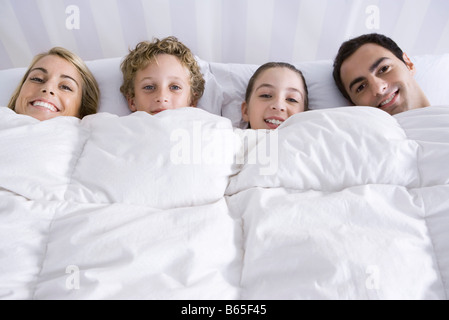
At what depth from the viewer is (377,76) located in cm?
128

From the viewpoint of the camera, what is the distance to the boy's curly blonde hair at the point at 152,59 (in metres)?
1.34

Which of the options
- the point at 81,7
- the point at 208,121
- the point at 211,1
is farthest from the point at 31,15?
the point at 208,121

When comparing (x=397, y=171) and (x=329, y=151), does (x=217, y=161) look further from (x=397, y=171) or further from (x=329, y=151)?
(x=397, y=171)

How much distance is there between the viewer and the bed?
63 cm

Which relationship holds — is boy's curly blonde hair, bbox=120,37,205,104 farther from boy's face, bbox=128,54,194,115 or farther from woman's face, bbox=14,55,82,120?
woman's face, bbox=14,55,82,120

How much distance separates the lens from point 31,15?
66.6 inches

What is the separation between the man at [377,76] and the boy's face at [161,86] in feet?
2.00

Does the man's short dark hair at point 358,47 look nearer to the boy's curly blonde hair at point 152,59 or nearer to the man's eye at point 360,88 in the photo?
the man's eye at point 360,88

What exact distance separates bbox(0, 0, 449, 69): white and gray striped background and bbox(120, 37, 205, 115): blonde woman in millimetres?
354

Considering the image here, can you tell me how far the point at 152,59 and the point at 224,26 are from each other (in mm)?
555
